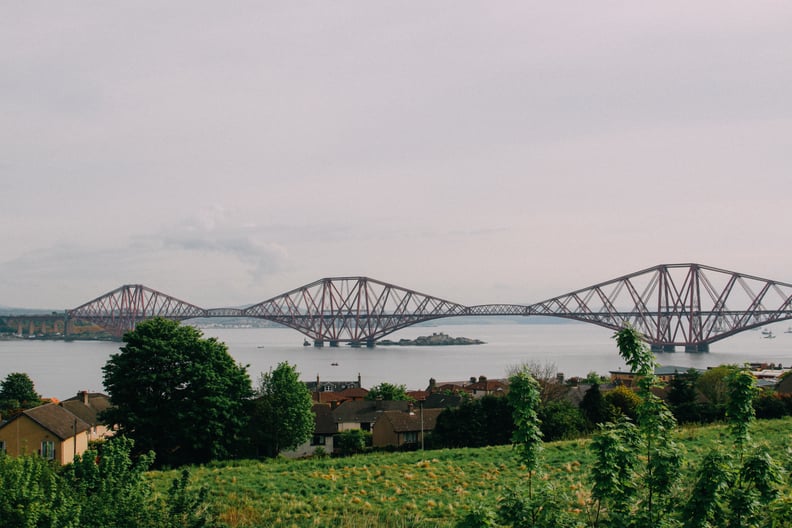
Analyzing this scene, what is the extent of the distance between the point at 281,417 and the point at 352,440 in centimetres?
620

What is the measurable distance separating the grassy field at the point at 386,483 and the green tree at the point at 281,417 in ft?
15.1

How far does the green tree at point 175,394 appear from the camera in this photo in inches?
973

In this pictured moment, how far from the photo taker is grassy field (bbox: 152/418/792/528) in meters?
14.1

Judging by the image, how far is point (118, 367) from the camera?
Answer: 85.2ft

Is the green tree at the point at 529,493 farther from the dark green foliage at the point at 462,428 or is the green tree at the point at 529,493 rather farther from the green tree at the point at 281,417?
the green tree at the point at 281,417

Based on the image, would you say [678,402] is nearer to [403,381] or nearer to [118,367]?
[118,367]

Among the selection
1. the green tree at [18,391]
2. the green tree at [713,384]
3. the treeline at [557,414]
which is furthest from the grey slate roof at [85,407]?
the green tree at [713,384]

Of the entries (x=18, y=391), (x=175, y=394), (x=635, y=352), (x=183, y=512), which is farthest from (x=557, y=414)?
(x=18, y=391)

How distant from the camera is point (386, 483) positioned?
1783cm

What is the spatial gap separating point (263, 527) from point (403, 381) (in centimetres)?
5969

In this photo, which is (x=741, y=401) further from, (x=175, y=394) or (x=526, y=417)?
(x=175, y=394)

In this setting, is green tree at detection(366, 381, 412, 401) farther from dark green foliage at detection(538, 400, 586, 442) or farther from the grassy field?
the grassy field

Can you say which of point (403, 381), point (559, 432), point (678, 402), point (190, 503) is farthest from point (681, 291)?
A: point (190, 503)

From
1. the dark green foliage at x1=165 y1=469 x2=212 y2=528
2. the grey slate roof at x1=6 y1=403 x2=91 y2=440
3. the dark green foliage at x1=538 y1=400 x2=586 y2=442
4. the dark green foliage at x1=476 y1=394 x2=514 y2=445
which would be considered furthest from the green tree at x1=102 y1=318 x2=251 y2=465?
the dark green foliage at x1=165 y1=469 x2=212 y2=528
